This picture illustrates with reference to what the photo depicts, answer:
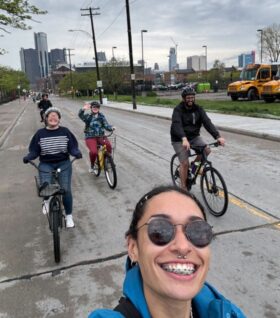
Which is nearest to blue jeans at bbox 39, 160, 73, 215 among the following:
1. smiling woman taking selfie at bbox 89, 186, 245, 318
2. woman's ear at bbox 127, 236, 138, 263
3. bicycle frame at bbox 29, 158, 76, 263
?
bicycle frame at bbox 29, 158, 76, 263

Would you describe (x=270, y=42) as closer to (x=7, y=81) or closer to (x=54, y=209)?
(x=7, y=81)

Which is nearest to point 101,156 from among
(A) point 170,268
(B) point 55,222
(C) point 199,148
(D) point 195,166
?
(D) point 195,166

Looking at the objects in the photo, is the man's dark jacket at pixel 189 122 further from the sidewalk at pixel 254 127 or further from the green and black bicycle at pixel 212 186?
the sidewalk at pixel 254 127

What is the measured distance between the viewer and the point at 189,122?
22.5ft

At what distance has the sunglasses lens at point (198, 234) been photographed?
153 centimetres

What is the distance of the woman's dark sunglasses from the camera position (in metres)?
1.52

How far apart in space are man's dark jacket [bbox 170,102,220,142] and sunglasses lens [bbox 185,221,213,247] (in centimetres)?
513

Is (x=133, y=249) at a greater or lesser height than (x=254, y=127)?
greater

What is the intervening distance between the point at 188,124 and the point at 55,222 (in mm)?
3127

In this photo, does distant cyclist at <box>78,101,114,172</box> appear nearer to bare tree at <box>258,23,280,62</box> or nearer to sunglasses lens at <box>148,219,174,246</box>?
sunglasses lens at <box>148,219,174,246</box>

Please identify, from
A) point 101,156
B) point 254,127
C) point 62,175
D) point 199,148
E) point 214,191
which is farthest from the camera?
point 254,127

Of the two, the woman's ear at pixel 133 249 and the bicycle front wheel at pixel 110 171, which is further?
the bicycle front wheel at pixel 110 171

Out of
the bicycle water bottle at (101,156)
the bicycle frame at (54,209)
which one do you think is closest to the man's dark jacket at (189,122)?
the bicycle water bottle at (101,156)

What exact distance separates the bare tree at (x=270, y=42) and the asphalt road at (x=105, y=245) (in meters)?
63.1
